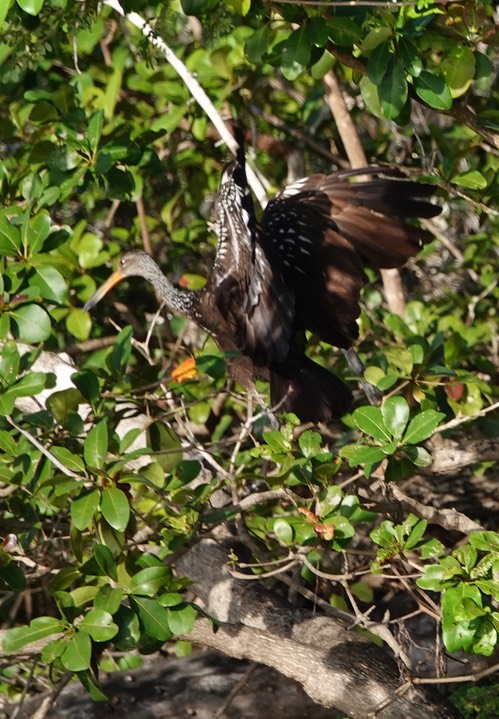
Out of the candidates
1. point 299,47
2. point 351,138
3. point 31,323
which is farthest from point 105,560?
point 351,138

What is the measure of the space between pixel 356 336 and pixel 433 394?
25.2 inches

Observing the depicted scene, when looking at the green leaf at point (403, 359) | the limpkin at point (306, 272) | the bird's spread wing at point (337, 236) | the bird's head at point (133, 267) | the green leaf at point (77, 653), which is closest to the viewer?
the green leaf at point (77, 653)

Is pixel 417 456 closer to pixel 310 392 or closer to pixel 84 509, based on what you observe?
pixel 84 509

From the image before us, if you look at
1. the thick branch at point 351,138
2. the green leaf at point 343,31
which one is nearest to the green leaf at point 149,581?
the green leaf at point 343,31

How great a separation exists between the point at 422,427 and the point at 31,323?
3.42 ft

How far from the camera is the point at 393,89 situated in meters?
2.69

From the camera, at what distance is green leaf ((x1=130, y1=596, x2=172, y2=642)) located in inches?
90.7

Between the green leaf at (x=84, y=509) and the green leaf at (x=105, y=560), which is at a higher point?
the green leaf at (x=84, y=509)

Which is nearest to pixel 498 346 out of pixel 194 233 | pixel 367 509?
pixel 194 233

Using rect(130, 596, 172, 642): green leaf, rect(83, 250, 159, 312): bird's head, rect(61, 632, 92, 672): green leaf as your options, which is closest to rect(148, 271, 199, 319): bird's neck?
rect(83, 250, 159, 312): bird's head

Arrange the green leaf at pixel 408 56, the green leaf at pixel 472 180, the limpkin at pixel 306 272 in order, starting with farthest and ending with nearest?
the limpkin at pixel 306 272 < the green leaf at pixel 472 180 < the green leaf at pixel 408 56

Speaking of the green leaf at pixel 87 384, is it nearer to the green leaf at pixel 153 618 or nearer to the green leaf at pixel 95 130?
the green leaf at pixel 153 618

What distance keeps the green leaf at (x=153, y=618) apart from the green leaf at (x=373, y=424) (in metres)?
0.62

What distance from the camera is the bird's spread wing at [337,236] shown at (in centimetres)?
360
